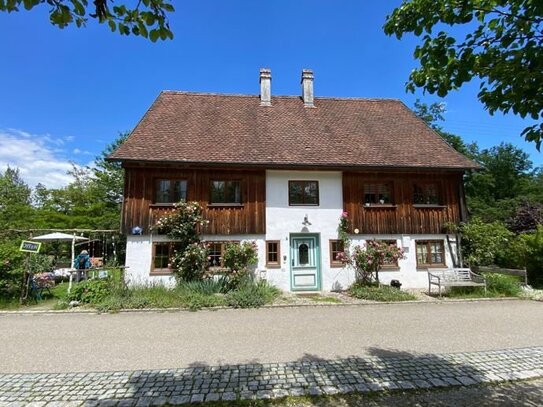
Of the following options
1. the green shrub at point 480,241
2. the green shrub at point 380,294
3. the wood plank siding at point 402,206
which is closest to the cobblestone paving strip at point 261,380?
the green shrub at point 380,294

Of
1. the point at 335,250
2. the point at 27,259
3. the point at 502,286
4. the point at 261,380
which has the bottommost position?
the point at 261,380

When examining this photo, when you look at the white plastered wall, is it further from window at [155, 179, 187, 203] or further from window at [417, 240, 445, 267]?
window at [155, 179, 187, 203]

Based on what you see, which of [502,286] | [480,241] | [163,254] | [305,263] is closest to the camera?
[502,286]

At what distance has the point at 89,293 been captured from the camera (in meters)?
11.4

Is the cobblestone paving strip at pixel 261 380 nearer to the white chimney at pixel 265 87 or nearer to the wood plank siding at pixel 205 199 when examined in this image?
the wood plank siding at pixel 205 199

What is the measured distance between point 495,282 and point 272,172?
968 cm

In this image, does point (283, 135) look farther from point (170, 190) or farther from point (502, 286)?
point (502, 286)

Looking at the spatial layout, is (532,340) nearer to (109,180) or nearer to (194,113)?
(194,113)

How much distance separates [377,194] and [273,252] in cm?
526

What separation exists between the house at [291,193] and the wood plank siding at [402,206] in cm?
4

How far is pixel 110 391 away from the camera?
4.77m

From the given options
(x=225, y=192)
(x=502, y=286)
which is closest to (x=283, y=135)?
(x=225, y=192)

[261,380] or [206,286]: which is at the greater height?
[206,286]

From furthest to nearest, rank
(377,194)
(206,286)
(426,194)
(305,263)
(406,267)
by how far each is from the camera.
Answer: (426,194) < (377,194) < (406,267) < (305,263) < (206,286)
